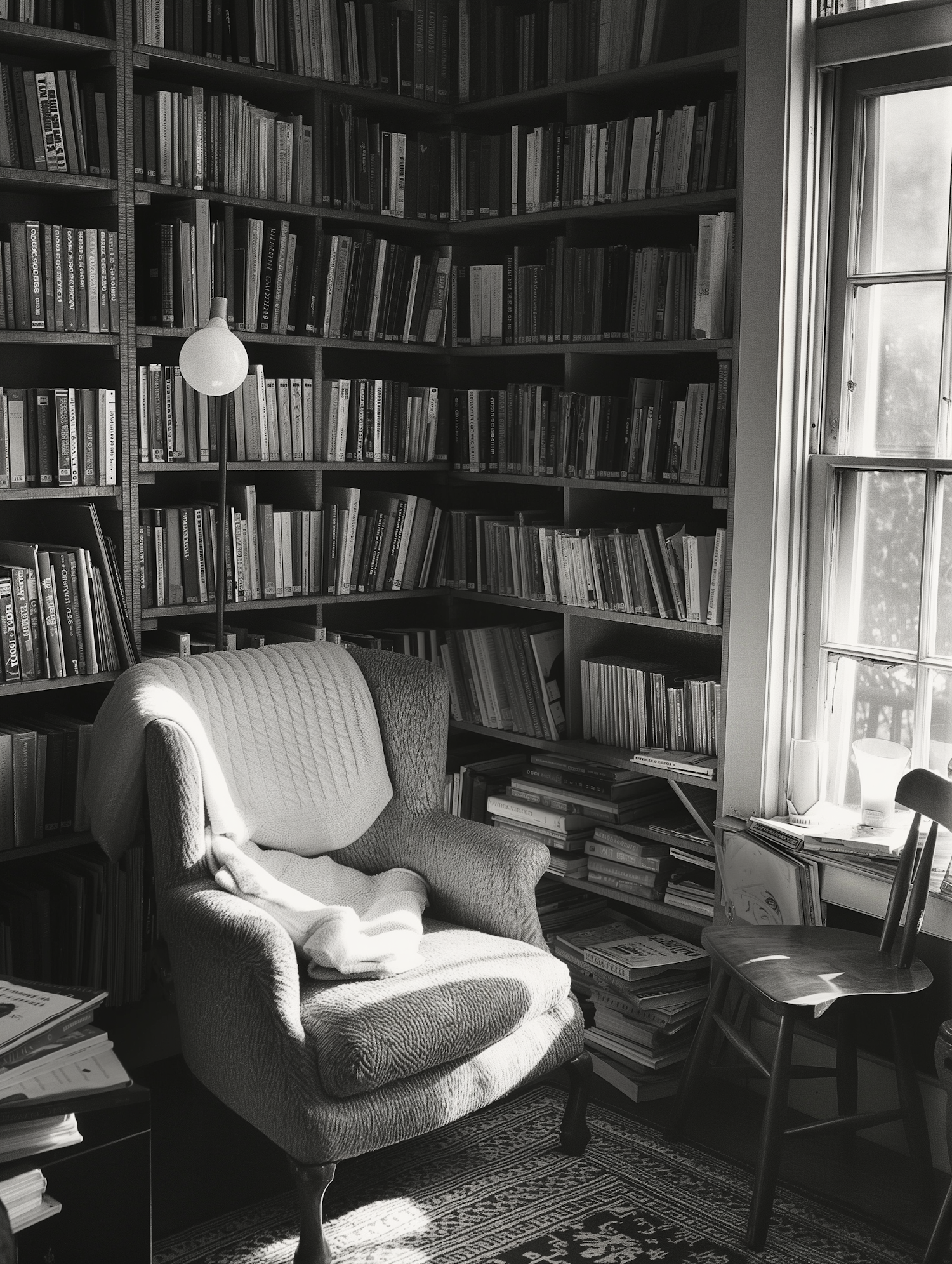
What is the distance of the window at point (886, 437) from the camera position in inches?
110

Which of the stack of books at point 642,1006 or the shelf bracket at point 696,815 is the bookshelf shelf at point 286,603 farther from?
the stack of books at point 642,1006

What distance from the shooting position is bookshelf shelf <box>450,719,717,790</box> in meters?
3.15

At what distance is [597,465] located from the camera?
331 centimetres

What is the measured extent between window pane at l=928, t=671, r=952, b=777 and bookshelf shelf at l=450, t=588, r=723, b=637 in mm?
499

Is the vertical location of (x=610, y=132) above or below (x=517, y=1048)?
above

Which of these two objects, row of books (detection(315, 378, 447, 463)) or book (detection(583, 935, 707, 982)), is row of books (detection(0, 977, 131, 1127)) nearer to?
book (detection(583, 935, 707, 982))

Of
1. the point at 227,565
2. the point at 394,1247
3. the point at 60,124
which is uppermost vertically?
the point at 60,124

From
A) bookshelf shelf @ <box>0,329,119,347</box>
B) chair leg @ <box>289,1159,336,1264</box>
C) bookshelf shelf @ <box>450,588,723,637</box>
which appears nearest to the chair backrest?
bookshelf shelf @ <box>450,588,723,637</box>

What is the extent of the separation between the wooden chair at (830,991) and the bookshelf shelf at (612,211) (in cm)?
140

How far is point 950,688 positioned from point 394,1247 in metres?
1.61

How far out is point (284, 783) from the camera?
292cm

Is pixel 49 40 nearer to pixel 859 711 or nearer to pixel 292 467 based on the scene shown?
pixel 292 467

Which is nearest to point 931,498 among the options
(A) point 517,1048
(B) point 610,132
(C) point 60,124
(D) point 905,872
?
(D) point 905,872

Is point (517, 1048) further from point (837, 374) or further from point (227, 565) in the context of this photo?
point (837, 374)
